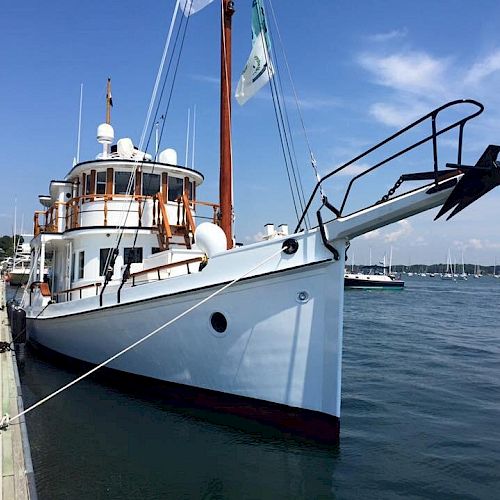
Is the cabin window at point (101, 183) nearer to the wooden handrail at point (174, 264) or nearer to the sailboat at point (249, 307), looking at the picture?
the sailboat at point (249, 307)

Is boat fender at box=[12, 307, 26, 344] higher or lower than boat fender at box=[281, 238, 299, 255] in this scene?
lower

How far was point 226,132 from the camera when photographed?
9125mm

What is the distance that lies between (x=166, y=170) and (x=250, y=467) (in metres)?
7.37

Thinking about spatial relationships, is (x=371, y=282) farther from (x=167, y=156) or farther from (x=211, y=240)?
(x=211, y=240)

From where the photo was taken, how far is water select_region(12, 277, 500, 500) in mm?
5523

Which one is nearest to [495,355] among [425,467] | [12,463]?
[425,467]

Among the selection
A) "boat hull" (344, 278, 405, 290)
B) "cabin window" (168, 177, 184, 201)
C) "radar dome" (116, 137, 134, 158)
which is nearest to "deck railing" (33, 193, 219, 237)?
"cabin window" (168, 177, 184, 201)

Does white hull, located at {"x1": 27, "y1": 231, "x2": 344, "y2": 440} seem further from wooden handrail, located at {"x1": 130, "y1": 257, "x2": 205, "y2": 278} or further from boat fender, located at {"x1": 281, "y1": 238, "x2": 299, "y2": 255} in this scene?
wooden handrail, located at {"x1": 130, "y1": 257, "x2": 205, "y2": 278}

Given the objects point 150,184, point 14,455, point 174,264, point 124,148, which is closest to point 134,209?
point 150,184

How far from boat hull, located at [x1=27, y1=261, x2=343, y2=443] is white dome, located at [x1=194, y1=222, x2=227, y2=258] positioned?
0.83 metres

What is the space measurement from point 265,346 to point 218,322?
829 millimetres

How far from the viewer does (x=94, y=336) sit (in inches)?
365

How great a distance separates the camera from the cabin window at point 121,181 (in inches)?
448

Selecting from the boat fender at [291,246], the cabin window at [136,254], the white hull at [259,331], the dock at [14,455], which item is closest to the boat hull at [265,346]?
the white hull at [259,331]
